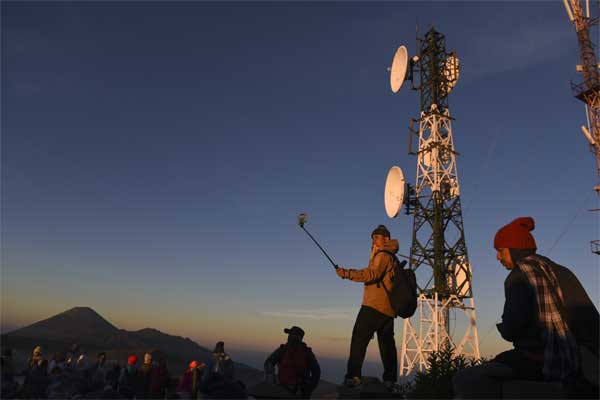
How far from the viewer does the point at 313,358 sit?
22.1ft

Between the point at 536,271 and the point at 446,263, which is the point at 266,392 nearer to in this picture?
the point at 536,271

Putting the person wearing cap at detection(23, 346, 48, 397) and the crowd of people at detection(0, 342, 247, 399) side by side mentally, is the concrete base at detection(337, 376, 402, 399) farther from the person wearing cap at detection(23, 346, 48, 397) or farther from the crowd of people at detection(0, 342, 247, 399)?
the person wearing cap at detection(23, 346, 48, 397)

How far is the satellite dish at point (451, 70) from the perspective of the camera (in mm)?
34156

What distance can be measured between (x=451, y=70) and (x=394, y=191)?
12969 mm

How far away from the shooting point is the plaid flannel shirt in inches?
130

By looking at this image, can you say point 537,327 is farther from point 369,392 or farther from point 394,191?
point 394,191

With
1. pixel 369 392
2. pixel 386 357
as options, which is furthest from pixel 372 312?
pixel 369 392

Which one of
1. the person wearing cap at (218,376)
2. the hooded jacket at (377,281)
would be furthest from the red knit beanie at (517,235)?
the person wearing cap at (218,376)

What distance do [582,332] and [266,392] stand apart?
3.87 meters

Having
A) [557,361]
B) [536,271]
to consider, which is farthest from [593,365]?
[536,271]

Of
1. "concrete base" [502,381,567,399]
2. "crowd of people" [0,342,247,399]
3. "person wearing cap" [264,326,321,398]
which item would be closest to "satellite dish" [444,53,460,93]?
"crowd of people" [0,342,247,399]

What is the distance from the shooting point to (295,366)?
6461 millimetres

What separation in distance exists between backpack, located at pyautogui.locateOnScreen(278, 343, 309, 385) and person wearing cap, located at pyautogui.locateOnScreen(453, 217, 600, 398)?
3.14m

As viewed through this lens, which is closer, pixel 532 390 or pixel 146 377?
pixel 532 390
